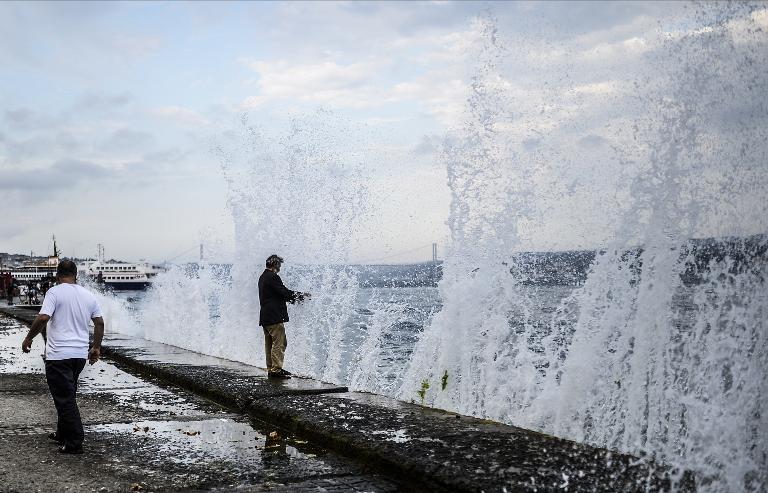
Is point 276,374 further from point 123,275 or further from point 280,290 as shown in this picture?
point 123,275

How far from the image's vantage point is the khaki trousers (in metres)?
8.59

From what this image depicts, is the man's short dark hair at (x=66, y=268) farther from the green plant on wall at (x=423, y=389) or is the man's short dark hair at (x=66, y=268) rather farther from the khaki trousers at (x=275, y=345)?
the green plant on wall at (x=423, y=389)

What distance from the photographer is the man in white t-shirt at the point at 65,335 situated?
17.6ft

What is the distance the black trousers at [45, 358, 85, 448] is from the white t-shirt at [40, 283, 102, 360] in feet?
0.23

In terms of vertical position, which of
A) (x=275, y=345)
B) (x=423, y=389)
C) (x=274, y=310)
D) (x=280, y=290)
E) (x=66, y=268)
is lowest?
(x=423, y=389)

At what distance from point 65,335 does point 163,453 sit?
131 centimetres

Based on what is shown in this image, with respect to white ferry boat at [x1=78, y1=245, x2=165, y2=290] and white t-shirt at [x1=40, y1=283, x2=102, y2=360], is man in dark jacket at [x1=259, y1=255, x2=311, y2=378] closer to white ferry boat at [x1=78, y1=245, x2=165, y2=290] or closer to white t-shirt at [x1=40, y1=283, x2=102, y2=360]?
white t-shirt at [x1=40, y1=283, x2=102, y2=360]

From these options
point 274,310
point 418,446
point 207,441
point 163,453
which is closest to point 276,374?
point 274,310

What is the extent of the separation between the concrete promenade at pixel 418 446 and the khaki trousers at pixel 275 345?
0.93 m

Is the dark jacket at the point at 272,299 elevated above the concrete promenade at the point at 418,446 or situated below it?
above

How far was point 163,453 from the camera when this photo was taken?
5.00m

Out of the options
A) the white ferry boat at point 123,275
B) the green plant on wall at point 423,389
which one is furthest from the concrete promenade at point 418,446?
the white ferry boat at point 123,275

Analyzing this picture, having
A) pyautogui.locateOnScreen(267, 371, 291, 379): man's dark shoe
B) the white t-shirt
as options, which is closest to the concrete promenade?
pyautogui.locateOnScreen(267, 371, 291, 379): man's dark shoe

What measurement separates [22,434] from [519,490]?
4247 mm
